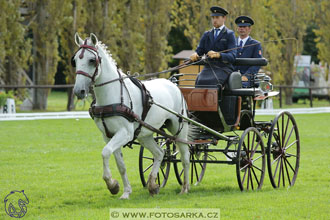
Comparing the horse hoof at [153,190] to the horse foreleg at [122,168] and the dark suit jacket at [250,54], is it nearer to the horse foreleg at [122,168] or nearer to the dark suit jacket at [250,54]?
the horse foreleg at [122,168]

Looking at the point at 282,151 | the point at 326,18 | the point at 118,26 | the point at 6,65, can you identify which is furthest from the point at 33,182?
the point at 326,18

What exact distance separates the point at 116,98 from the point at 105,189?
1785 millimetres

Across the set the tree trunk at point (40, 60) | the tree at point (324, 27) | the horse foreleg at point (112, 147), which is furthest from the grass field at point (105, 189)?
the tree at point (324, 27)

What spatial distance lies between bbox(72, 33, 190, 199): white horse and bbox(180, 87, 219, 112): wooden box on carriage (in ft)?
1.02

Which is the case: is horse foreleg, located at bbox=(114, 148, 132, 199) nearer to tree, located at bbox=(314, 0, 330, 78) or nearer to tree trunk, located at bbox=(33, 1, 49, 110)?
tree trunk, located at bbox=(33, 1, 49, 110)

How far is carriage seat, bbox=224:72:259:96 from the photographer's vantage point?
28.1 feet

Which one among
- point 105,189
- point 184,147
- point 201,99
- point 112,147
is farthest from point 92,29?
point 112,147

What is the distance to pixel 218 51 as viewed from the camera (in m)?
8.88

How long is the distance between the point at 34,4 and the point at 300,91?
15777mm

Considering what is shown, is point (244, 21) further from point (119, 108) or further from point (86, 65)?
point (86, 65)

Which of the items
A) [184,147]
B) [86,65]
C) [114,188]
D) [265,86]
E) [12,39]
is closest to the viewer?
[86,65]

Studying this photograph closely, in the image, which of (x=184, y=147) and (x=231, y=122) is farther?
(x=231, y=122)

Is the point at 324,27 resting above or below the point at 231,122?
above

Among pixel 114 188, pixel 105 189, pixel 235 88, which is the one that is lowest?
pixel 105 189
